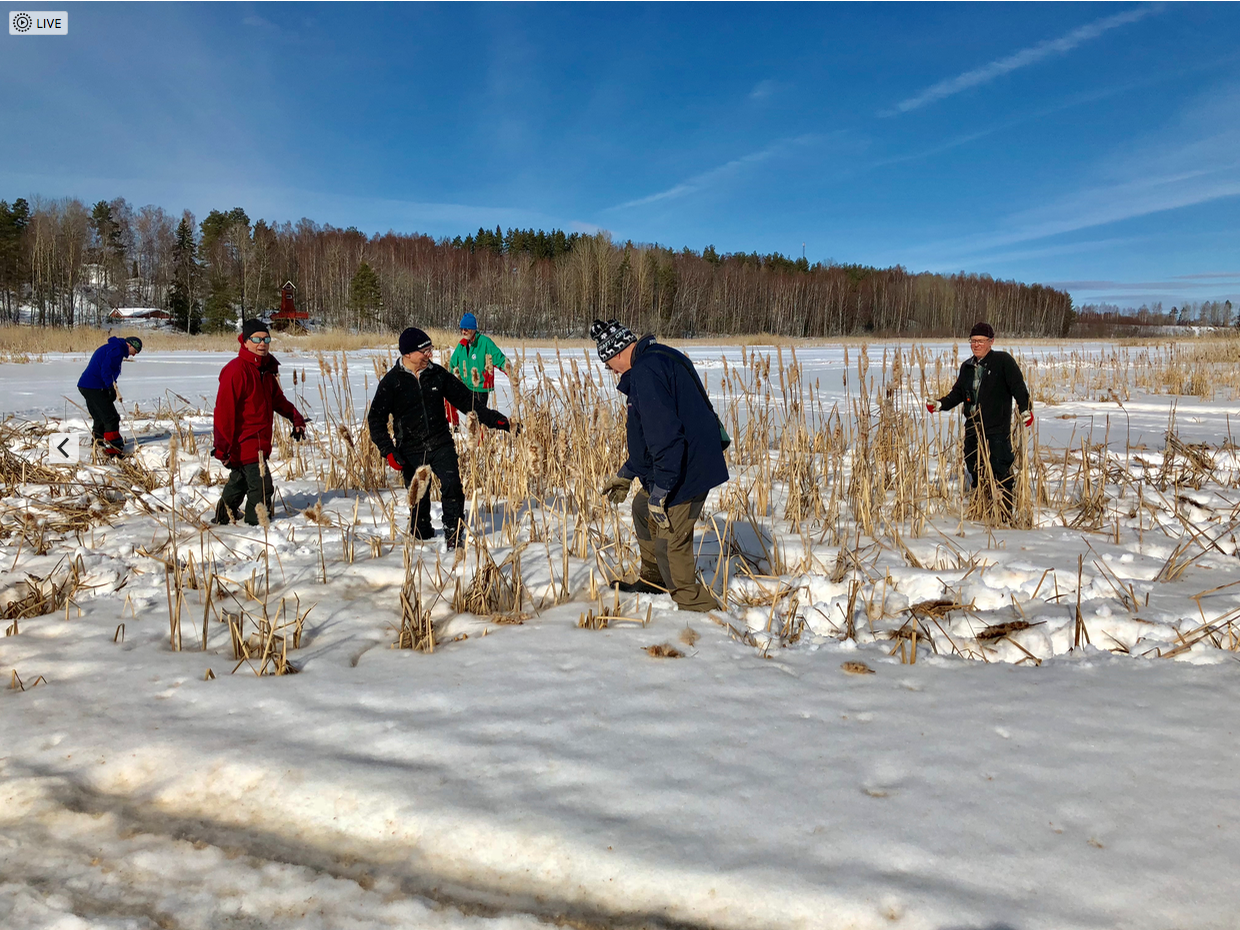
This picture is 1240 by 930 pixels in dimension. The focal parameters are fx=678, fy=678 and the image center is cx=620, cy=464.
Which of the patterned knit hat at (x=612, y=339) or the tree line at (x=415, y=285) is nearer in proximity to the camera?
the patterned knit hat at (x=612, y=339)

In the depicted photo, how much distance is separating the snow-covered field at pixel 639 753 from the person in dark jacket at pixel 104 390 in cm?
350

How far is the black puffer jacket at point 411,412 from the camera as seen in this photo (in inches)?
166

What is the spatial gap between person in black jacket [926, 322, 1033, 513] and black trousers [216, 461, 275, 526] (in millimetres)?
4975

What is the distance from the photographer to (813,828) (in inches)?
67.1

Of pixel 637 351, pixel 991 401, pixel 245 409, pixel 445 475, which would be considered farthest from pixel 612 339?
pixel 991 401

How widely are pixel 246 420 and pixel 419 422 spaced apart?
1.26 m

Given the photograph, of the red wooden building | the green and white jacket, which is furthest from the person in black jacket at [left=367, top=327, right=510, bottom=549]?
the red wooden building

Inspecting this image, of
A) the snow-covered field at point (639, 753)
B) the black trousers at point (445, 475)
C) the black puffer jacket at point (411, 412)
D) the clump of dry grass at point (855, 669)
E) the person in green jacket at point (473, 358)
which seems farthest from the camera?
the person in green jacket at point (473, 358)

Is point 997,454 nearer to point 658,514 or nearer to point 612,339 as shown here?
point 658,514

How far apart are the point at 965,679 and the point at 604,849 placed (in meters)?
1.55

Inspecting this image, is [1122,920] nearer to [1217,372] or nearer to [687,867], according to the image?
[687,867]

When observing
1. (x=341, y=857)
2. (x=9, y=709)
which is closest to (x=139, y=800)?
(x=341, y=857)

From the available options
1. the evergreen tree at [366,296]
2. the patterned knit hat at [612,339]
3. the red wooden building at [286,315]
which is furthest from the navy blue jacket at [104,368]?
the evergreen tree at [366,296]

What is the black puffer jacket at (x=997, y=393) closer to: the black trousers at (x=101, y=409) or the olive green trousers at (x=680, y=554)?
the olive green trousers at (x=680, y=554)
